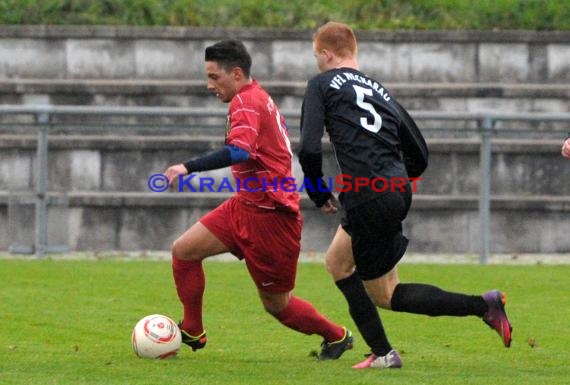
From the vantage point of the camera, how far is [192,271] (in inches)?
350

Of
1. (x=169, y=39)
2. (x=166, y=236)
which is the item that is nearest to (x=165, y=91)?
(x=169, y=39)

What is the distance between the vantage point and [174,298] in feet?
40.5

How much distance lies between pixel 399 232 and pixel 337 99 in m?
0.78

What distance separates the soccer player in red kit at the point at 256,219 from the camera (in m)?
8.64

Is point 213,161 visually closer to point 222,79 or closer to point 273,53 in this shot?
point 222,79

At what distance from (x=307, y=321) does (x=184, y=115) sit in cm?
744

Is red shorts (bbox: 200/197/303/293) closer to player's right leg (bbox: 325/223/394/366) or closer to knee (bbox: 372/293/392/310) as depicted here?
player's right leg (bbox: 325/223/394/366)

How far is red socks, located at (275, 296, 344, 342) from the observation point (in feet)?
29.2

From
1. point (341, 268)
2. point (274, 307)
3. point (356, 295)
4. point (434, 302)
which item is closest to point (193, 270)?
point (274, 307)

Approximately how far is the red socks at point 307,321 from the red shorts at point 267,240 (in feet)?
0.65

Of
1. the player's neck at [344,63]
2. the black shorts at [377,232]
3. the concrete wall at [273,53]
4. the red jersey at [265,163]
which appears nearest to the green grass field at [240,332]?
the black shorts at [377,232]

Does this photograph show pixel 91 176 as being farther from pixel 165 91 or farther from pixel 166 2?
pixel 166 2

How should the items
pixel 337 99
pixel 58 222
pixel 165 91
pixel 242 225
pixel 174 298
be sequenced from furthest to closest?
pixel 165 91, pixel 58 222, pixel 174 298, pixel 242 225, pixel 337 99

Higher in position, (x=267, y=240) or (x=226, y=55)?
(x=226, y=55)
